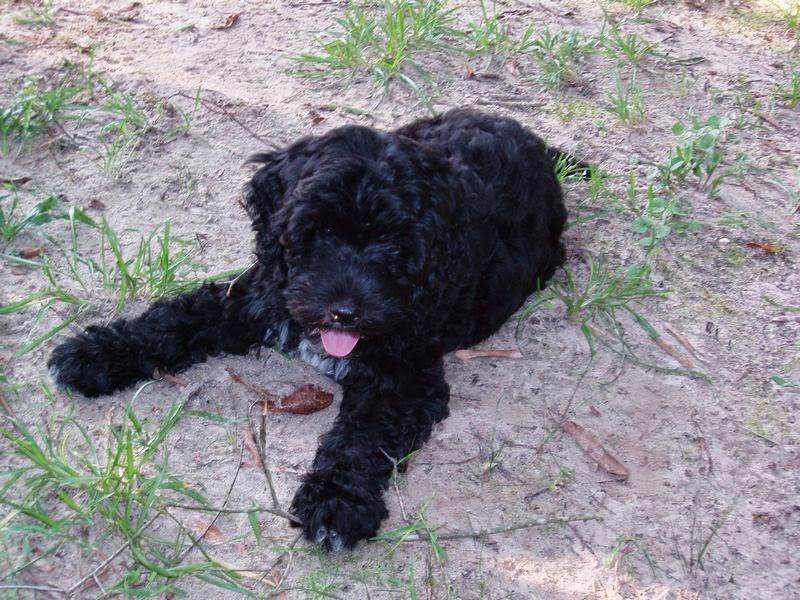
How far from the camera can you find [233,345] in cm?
404

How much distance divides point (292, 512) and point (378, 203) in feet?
3.95

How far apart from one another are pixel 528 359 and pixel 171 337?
5.55ft

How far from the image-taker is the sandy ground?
333 cm

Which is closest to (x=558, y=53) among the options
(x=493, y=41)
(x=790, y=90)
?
(x=493, y=41)

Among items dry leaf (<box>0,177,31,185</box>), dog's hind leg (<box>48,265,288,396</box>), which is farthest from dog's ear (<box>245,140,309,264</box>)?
dry leaf (<box>0,177,31,185</box>)

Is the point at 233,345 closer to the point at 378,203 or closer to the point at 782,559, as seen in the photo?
the point at 378,203

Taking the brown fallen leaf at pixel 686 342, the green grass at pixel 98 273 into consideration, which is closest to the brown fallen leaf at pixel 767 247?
the brown fallen leaf at pixel 686 342

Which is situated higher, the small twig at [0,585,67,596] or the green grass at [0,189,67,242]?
the green grass at [0,189,67,242]

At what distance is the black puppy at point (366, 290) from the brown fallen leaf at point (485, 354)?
8 centimetres

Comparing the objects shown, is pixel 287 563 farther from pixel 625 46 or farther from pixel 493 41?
pixel 625 46

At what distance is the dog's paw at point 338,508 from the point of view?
323 cm

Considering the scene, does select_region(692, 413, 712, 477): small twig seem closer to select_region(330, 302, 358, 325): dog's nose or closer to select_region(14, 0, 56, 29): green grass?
select_region(330, 302, 358, 325): dog's nose

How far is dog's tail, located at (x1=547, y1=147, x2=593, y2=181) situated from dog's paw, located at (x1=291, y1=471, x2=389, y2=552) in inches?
101

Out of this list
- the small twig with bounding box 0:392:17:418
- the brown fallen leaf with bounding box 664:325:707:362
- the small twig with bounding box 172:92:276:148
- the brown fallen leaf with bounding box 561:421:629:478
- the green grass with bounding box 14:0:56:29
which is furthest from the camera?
the green grass with bounding box 14:0:56:29
